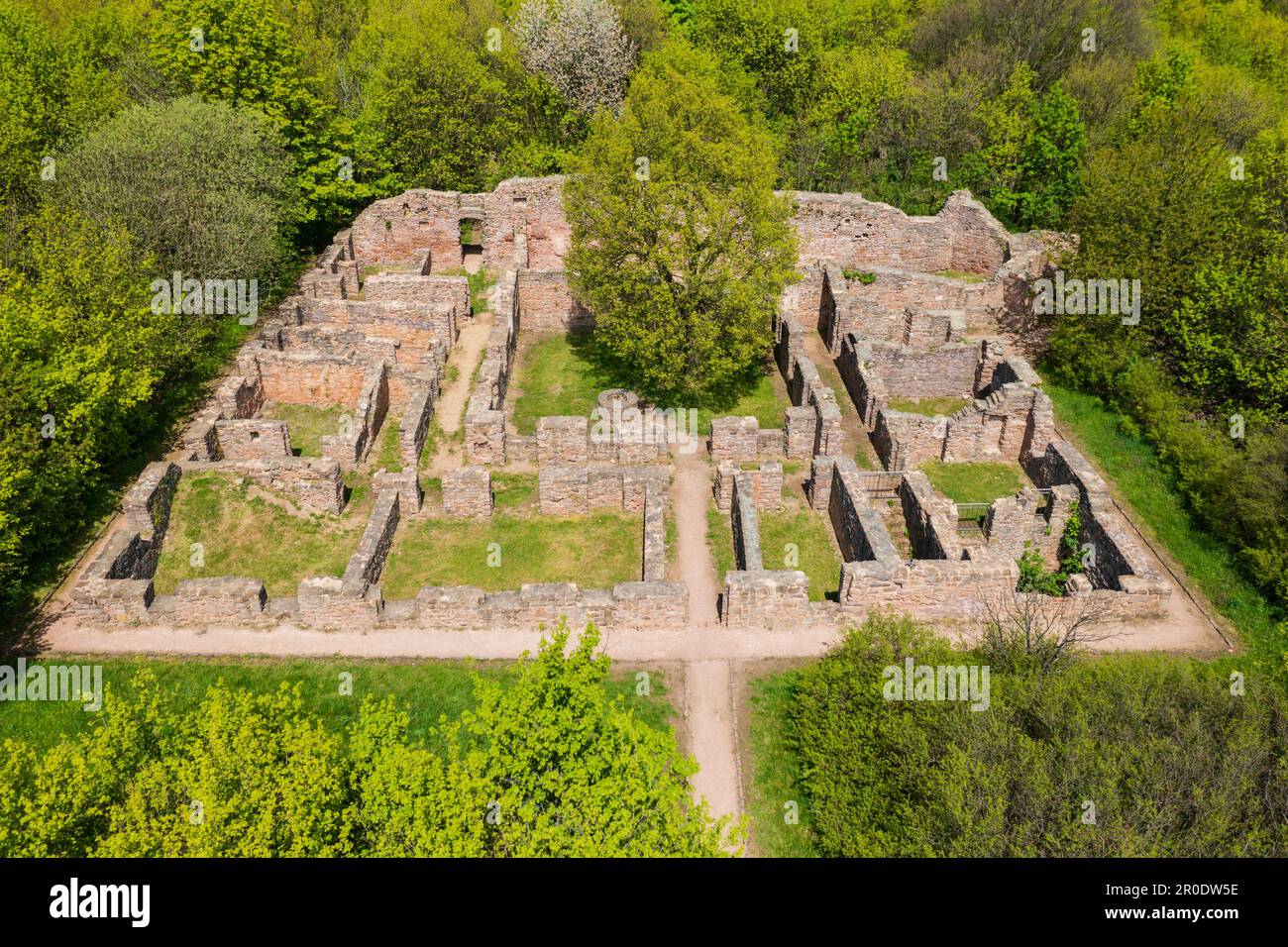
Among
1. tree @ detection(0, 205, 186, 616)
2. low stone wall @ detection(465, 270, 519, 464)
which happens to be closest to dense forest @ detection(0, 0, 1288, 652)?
tree @ detection(0, 205, 186, 616)

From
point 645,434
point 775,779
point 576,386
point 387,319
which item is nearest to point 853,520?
point 645,434

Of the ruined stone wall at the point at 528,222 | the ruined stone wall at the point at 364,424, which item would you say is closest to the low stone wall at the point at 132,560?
the ruined stone wall at the point at 364,424

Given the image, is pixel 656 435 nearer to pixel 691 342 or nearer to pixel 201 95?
pixel 691 342

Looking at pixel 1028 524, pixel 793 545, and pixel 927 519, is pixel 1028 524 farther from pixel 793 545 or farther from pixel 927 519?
pixel 793 545

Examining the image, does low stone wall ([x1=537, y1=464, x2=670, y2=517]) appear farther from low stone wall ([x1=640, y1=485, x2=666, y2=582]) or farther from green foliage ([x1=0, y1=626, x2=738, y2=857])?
green foliage ([x1=0, y1=626, x2=738, y2=857])

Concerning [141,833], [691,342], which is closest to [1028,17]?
[691,342]
